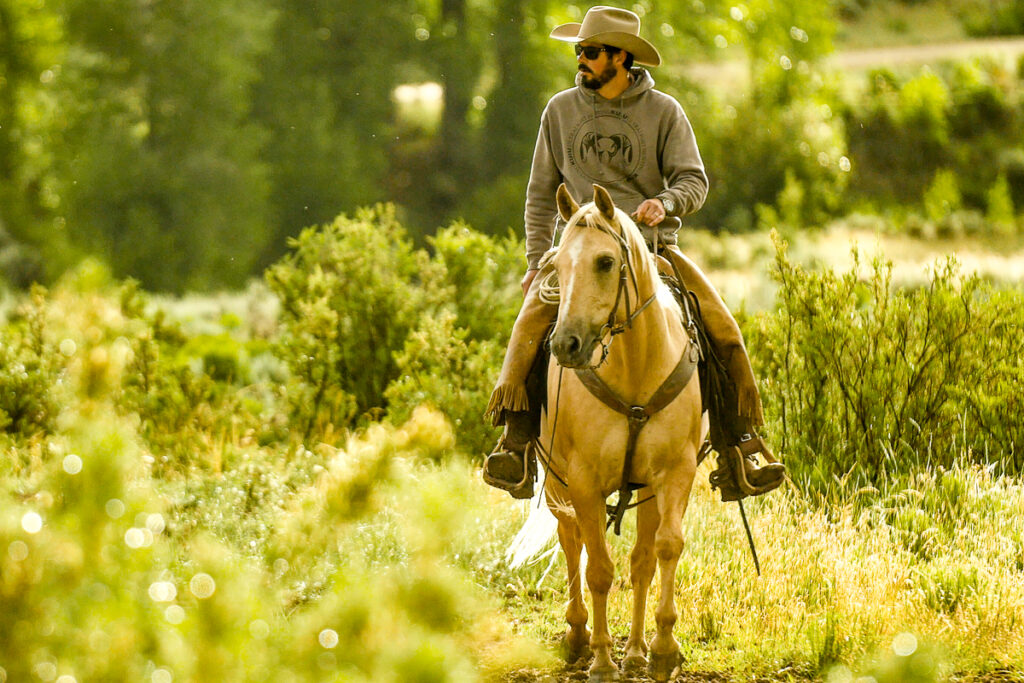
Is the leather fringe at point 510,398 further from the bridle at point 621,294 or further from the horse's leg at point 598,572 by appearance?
the bridle at point 621,294

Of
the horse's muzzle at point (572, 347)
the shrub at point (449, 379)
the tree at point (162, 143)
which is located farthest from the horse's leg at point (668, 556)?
the tree at point (162, 143)

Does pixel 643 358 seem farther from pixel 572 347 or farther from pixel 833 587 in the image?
pixel 833 587

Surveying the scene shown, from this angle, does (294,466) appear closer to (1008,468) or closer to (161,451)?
(161,451)

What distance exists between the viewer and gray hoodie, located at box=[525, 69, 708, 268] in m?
5.52

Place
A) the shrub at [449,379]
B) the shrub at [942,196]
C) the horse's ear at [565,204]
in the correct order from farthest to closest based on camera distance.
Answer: the shrub at [942,196]
the shrub at [449,379]
the horse's ear at [565,204]

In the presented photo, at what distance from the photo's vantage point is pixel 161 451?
32.5ft

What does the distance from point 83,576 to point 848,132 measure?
34.5 meters

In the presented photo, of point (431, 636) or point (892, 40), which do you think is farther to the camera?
point (892, 40)

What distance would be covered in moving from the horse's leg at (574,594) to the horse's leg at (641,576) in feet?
1.71

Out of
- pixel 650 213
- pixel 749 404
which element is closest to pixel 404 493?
pixel 650 213

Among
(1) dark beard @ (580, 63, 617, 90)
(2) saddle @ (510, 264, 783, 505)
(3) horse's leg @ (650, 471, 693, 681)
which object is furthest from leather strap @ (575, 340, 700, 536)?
(1) dark beard @ (580, 63, 617, 90)

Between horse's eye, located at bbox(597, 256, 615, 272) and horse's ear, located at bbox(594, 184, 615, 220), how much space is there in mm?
211

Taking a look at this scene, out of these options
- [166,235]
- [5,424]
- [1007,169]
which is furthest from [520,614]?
[1007,169]

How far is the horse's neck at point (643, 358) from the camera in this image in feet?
15.7
